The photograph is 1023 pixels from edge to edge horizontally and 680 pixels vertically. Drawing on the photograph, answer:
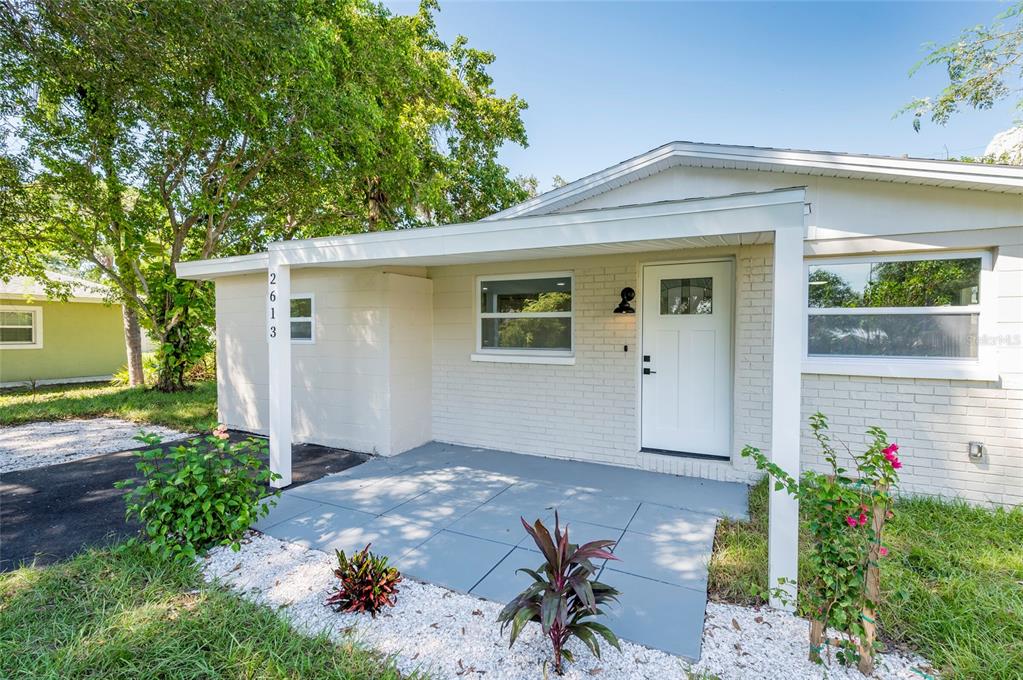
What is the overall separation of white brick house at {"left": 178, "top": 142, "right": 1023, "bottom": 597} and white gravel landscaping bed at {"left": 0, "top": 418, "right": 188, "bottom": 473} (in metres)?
1.57

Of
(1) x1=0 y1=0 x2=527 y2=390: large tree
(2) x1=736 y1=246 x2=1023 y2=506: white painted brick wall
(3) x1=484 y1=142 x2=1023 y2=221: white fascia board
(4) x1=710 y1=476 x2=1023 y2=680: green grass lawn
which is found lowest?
(4) x1=710 y1=476 x2=1023 y2=680: green grass lawn

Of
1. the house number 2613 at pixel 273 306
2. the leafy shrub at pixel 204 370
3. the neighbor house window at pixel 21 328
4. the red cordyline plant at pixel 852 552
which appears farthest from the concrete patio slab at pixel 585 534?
the neighbor house window at pixel 21 328

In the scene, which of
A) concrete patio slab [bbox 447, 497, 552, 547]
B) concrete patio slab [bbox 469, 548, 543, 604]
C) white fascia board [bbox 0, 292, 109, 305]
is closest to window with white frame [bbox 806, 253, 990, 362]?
concrete patio slab [bbox 447, 497, 552, 547]

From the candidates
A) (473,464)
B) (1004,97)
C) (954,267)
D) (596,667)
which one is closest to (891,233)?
(954,267)

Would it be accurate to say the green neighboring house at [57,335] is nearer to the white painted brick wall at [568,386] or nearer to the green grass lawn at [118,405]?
the green grass lawn at [118,405]

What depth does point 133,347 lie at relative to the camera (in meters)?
11.7

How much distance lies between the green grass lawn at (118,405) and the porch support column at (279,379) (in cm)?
328

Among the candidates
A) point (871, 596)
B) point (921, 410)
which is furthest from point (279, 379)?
point (921, 410)

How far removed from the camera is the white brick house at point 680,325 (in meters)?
3.75

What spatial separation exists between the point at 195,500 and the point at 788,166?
18.6ft

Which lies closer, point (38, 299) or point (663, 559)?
point (663, 559)

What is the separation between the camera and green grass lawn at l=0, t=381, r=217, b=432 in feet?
26.2

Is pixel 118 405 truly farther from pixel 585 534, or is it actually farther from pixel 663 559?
pixel 663 559

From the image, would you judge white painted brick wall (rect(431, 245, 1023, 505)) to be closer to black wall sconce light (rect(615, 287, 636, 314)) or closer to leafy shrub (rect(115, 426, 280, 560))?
black wall sconce light (rect(615, 287, 636, 314))
